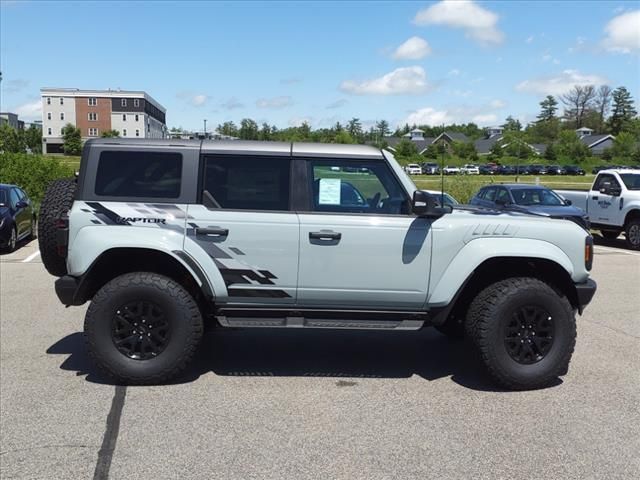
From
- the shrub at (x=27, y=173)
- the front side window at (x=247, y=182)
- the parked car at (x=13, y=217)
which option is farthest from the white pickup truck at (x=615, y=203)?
the shrub at (x=27, y=173)

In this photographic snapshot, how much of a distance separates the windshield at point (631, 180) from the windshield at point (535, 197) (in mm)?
1889

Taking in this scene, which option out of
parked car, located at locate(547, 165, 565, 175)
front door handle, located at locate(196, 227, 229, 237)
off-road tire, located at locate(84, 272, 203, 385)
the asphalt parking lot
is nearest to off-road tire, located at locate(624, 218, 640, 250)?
the asphalt parking lot

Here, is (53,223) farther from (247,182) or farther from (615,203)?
(615,203)

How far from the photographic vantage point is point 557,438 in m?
4.27

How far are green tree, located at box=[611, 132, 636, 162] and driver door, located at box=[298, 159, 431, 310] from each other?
73142mm

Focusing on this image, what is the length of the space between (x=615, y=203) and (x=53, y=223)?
14347 millimetres

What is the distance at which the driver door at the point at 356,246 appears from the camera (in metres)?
Answer: 5.07

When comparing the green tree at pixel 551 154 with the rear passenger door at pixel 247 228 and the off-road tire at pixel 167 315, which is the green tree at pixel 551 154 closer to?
the rear passenger door at pixel 247 228

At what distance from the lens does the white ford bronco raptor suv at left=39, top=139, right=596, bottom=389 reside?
16.6 feet

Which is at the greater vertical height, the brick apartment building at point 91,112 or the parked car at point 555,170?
the brick apartment building at point 91,112

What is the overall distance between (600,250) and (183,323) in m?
12.9

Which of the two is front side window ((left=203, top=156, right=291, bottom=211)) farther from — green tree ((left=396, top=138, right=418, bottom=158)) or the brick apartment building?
the brick apartment building

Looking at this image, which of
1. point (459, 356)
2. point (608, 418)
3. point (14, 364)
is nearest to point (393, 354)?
point (459, 356)

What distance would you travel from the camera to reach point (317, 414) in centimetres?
464
